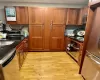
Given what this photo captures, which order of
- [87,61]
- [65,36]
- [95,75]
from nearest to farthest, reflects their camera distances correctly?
[95,75]
[87,61]
[65,36]

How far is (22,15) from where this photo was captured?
3.65 m

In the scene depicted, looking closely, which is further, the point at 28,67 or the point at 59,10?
the point at 59,10

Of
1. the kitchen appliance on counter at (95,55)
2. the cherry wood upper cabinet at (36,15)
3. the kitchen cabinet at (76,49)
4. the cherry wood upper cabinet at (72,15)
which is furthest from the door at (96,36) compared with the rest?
the cherry wood upper cabinet at (36,15)

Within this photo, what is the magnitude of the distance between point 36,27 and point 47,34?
55cm

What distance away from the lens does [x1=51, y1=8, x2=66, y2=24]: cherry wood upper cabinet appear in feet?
12.2

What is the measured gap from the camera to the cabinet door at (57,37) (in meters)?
3.87

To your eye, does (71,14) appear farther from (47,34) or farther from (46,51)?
(46,51)

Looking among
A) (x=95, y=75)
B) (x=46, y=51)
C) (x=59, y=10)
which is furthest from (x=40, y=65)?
(x=59, y=10)

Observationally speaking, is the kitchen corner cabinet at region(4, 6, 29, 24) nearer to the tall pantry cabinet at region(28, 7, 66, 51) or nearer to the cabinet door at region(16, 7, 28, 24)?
the cabinet door at region(16, 7, 28, 24)

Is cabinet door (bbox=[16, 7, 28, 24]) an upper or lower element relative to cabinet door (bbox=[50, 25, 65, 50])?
upper

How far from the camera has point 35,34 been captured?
3.85 m

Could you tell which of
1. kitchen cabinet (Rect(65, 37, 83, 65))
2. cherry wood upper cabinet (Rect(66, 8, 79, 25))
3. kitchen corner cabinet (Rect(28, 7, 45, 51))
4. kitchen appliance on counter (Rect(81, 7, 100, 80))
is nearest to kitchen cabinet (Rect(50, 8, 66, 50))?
cherry wood upper cabinet (Rect(66, 8, 79, 25))

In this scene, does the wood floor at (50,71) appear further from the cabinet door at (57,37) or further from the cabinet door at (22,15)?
the cabinet door at (22,15)

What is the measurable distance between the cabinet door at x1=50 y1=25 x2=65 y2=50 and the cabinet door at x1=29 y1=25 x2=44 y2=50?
472mm
